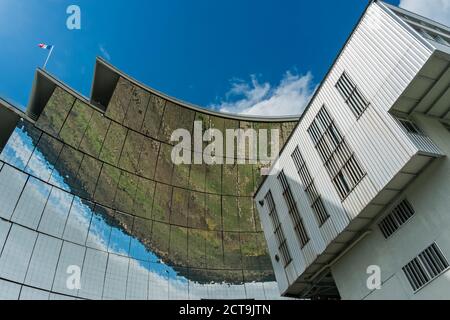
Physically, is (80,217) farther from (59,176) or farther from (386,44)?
(386,44)

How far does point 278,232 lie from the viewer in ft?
77.5

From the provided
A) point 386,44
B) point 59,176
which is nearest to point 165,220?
point 59,176

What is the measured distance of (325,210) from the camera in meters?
18.3

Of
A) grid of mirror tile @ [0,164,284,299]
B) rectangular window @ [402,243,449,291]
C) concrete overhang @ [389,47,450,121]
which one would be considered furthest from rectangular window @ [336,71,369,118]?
grid of mirror tile @ [0,164,284,299]

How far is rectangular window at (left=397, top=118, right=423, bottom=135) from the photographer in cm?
1461

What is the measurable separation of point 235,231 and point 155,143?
16.2m

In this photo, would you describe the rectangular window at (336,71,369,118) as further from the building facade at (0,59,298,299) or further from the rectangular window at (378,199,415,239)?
the building facade at (0,59,298,299)

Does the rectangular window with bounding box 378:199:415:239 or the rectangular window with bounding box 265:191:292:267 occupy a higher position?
the rectangular window with bounding box 265:191:292:267

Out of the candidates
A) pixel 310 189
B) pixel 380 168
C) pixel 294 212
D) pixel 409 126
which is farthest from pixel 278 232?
pixel 409 126

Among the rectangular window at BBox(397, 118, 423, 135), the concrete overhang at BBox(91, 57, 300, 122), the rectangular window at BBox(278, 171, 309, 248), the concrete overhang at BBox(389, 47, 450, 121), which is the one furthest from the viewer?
the concrete overhang at BBox(91, 57, 300, 122)

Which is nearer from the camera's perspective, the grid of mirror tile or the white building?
the white building

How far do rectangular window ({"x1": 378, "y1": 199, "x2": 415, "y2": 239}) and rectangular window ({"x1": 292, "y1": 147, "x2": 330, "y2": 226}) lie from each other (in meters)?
2.92

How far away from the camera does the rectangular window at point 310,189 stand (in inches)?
731

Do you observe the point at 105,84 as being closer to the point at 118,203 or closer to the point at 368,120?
the point at 118,203
